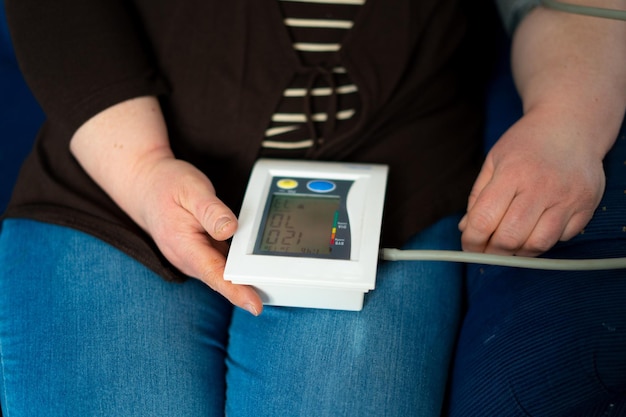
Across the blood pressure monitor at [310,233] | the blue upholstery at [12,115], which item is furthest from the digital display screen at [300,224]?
the blue upholstery at [12,115]

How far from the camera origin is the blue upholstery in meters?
0.97

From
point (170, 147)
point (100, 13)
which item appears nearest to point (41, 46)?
point (100, 13)

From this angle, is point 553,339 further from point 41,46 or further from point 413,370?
point 41,46

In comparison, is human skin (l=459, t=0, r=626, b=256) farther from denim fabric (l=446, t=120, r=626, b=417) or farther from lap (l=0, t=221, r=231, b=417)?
lap (l=0, t=221, r=231, b=417)

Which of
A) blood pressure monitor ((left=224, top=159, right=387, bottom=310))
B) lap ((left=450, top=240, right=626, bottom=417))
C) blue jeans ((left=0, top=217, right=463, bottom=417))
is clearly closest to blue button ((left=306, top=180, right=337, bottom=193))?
blood pressure monitor ((left=224, top=159, right=387, bottom=310))

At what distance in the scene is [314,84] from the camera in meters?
0.81

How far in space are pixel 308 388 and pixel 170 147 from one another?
1.14 ft

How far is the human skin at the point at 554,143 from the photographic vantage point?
0.68 meters

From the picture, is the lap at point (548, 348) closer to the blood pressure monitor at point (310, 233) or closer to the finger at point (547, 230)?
the finger at point (547, 230)

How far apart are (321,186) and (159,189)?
19 centimetres

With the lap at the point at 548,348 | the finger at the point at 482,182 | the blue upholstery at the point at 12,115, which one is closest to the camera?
the lap at the point at 548,348

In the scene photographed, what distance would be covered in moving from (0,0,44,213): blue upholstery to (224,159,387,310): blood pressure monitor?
1.40 ft

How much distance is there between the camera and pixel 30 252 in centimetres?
79

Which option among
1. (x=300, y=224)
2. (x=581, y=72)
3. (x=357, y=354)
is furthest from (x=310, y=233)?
(x=581, y=72)
